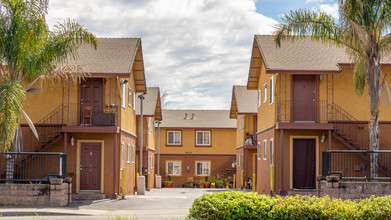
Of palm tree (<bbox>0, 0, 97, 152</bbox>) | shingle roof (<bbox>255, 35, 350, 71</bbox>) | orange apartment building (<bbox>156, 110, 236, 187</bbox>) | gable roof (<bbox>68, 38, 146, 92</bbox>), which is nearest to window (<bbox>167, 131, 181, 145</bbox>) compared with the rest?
orange apartment building (<bbox>156, 110, 236, 187</bbox>)

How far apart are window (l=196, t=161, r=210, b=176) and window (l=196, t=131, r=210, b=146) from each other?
1947 millimetres

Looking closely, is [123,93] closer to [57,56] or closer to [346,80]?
[57,56]

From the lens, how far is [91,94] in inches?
980

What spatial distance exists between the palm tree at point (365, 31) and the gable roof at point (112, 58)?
788 cm

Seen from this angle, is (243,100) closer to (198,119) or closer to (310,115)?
(198,119)

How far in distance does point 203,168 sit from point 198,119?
527 cm

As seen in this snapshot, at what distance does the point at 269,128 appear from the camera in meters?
26.8

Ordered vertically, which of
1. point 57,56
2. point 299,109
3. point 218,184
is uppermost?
point 57,56

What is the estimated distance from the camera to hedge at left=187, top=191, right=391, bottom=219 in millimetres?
10438

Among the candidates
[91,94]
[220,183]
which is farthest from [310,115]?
[220,183]

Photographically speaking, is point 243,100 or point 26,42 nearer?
point 26,42

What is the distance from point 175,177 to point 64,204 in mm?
30885

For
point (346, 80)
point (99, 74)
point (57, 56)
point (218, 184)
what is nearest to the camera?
point (57, 56)

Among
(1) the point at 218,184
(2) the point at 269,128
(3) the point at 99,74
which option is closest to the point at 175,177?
(1) the point at 218,184
